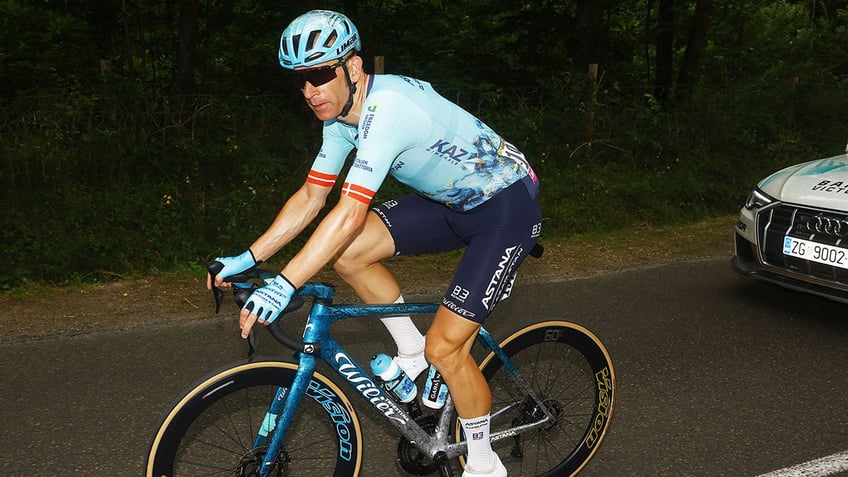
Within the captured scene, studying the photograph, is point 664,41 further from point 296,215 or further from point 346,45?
point 346,45

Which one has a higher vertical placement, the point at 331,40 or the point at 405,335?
the point at 331,40

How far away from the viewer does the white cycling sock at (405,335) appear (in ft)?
11.1

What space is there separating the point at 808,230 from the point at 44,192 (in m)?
7.03

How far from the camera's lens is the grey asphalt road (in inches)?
151

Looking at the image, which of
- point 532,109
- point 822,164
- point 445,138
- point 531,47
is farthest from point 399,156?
point 531,47

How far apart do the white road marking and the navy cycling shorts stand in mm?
1667

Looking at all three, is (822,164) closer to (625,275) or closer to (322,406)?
(625,275)

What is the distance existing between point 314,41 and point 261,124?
707 cm

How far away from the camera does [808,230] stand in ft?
18.2

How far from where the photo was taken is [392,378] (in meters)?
3.26

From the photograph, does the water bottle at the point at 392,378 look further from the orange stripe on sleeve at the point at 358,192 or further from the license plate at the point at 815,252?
the license plate at the point at 815,252

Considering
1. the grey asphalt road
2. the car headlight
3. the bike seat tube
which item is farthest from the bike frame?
the car headlight

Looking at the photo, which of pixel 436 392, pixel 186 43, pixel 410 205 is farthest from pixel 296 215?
pixel 186 43

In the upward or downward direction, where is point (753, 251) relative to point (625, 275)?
upward
